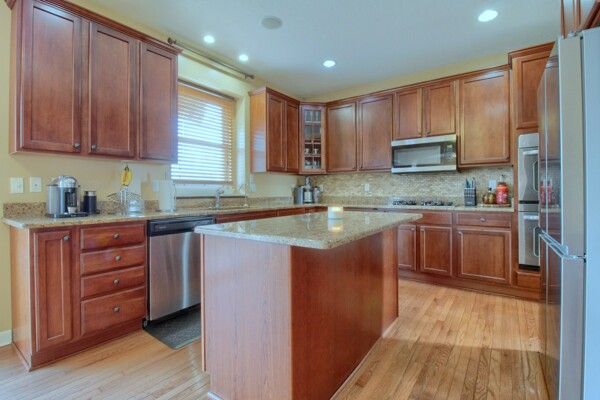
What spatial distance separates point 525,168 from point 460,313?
1557 millimetres

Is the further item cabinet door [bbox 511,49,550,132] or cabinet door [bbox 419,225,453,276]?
cabinet door [bbox 419,225,453,276]

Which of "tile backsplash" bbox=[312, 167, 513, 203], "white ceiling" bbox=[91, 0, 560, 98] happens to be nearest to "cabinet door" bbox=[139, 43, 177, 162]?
"white ceiling" bbox=[91, 0, 560, 98]

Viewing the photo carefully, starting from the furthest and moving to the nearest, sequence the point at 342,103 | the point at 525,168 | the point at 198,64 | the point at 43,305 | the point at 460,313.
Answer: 1. the point at 342,103
2. the point at 198,64
3. the point at 525,168
4. the point at 460,313
5. the point at 43,305

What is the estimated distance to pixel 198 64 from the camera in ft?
11.4

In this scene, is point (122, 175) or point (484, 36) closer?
point (122, 175)

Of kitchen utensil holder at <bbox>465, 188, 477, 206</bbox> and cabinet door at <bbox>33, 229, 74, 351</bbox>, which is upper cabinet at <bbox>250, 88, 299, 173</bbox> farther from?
cabinet door at <bbox>33, 229, 74, 351</bbox>

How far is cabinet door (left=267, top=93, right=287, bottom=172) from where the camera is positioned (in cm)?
412

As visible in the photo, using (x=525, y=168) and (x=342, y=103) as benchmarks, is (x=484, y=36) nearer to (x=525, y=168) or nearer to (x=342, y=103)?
(x=525, y=168)

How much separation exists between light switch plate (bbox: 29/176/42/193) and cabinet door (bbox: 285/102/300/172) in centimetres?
280

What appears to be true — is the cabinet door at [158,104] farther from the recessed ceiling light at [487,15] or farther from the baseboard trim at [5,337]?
the recessed ceiling light at [487,15]

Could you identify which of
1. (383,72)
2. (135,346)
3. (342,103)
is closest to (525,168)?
(383,72)

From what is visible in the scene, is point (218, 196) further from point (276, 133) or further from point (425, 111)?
point (425, 111)

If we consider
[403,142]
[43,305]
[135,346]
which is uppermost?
[403,142]

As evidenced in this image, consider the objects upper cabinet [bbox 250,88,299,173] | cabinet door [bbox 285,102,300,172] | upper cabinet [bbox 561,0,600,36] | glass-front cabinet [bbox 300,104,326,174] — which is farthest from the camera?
glass-front cabinet [bbox 300,104,326,174]
